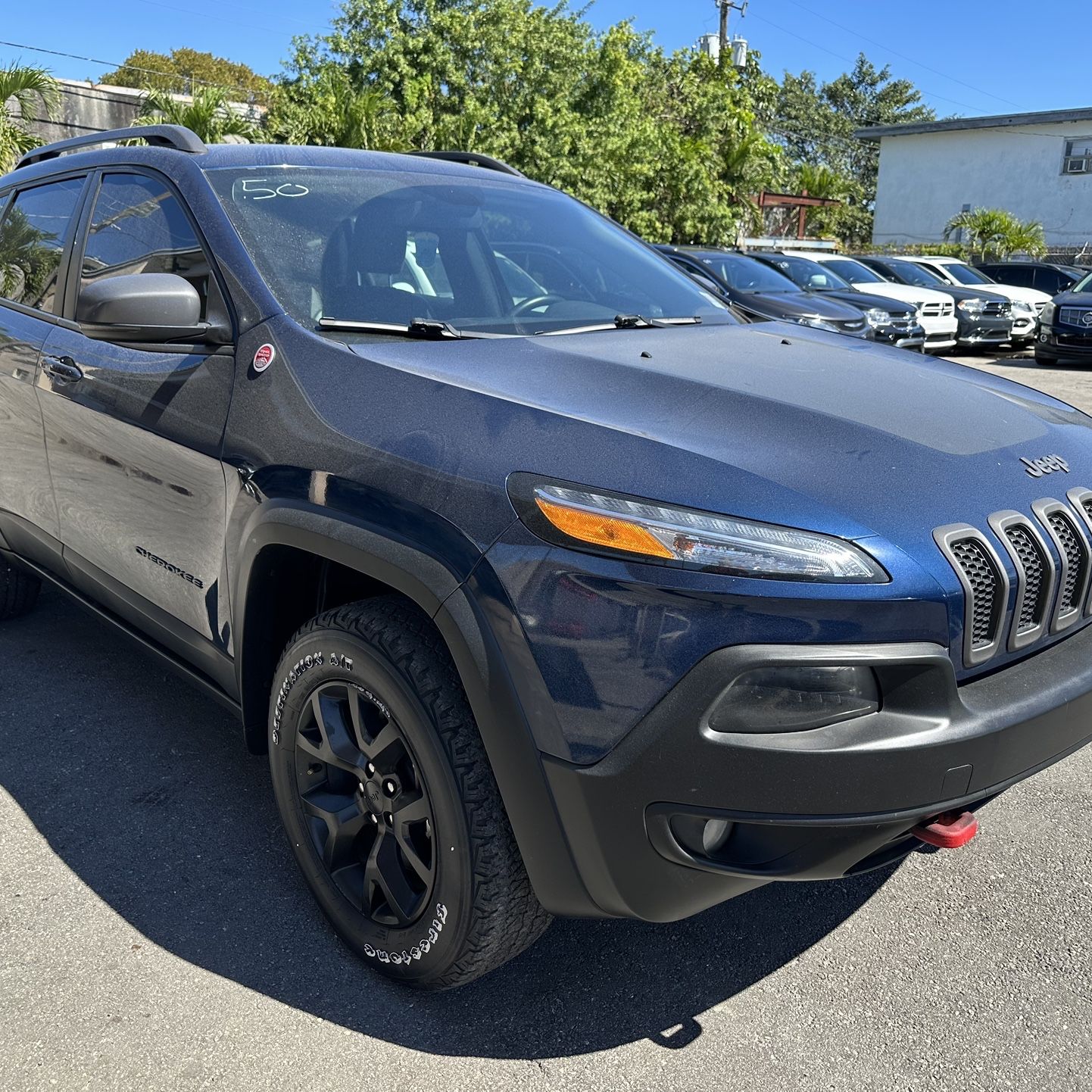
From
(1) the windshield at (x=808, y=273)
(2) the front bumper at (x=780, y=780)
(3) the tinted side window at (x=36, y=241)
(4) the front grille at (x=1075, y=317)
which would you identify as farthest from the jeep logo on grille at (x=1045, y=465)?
(4) the front grille at (x=1075, y=317)

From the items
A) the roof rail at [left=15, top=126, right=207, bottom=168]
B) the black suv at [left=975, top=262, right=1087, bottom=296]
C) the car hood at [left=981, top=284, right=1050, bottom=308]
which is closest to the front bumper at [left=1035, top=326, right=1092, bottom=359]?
the car hood at [left=981, top=284, right=1050, bottom=308]

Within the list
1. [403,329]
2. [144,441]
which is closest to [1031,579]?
[403,329]

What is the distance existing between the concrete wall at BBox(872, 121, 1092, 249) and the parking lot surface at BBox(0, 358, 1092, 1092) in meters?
34.4

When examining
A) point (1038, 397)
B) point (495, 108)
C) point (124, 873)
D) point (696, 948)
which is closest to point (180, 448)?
point (124, 873)

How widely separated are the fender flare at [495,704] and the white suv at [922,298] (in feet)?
45.8

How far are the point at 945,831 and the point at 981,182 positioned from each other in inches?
1477

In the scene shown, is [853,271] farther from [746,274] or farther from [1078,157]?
[1078,157]

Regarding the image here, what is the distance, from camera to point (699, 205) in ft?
78.8

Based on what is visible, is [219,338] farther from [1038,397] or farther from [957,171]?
[957,171]

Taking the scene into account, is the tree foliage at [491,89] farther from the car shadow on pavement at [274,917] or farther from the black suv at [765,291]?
the car shadow on pavement at [274,917]

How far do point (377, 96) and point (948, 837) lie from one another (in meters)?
18.3

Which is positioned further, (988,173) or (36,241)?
(988,173)

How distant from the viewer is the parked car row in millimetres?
11398

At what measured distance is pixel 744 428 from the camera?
6.91ft
